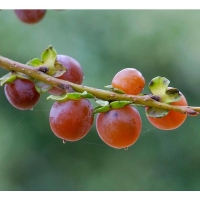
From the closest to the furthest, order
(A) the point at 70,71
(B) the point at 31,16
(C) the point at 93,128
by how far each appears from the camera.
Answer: (B) the point at 31,16 < (A) the point at 70,71 < (C) the point at 93,128

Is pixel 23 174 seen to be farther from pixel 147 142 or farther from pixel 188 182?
pixel 188 182

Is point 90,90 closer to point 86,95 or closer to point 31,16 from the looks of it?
point 86,95

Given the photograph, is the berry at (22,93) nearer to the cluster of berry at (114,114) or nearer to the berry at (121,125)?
the cluster of berry at (114,114)

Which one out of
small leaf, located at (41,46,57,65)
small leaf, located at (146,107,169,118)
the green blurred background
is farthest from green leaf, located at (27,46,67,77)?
the green blurred background

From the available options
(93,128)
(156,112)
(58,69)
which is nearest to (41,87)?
(58,69)

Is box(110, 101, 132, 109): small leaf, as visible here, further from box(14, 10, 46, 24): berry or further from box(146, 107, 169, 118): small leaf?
box(14, 10, 46, 24): berry

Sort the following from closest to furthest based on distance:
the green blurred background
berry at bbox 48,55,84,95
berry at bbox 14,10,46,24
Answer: berry at bbox 14,10,46,24 < berry at bbox 48,55,84,95 < the green blurred background

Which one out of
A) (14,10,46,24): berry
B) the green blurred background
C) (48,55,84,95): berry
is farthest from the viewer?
the green blurred background
